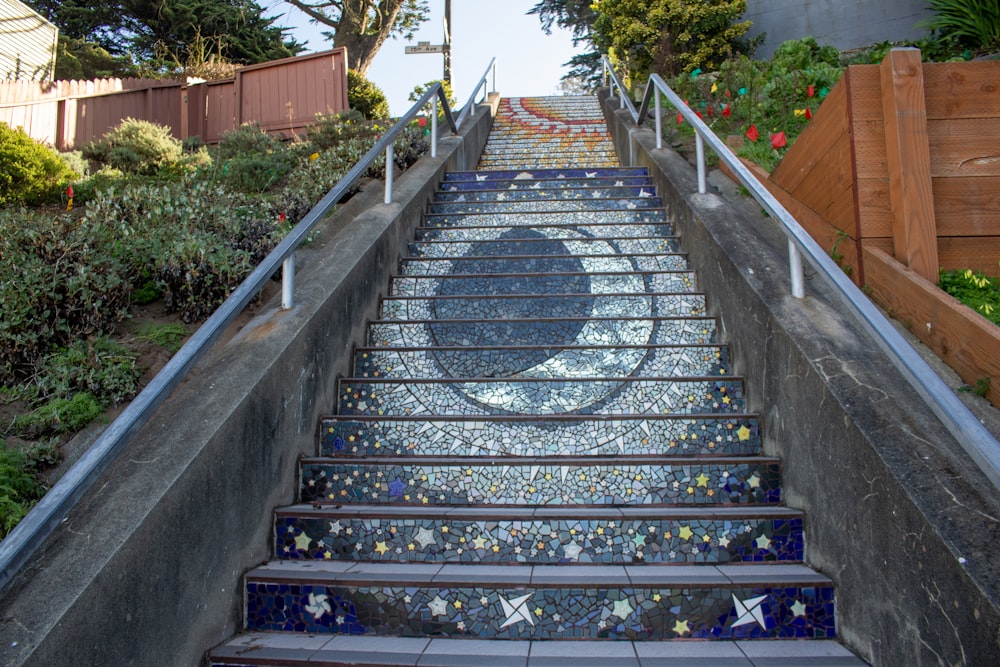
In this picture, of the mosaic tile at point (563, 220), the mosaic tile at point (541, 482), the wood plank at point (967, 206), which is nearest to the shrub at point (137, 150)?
the mosaic tile at point (563, 220)

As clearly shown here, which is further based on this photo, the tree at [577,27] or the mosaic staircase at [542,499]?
the tree at [577,27]

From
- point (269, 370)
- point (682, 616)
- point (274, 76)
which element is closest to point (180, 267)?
point (269, 370)

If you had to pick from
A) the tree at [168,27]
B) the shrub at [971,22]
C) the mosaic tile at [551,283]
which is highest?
the tree at [168,27]

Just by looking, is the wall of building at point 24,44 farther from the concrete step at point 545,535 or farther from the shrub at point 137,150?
the concrete step at point 545,535

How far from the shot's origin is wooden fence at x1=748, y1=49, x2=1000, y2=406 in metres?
2.93

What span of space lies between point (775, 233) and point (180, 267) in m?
3.43

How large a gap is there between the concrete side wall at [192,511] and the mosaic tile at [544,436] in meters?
0.24

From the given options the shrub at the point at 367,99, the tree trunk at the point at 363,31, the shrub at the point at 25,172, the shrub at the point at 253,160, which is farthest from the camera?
the tree trunk at the point at 363,31

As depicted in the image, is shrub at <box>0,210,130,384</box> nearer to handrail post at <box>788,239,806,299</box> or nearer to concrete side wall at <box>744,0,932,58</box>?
handrail post at <box>788,239,806,299</box>

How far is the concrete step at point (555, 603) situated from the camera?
88.7 inches

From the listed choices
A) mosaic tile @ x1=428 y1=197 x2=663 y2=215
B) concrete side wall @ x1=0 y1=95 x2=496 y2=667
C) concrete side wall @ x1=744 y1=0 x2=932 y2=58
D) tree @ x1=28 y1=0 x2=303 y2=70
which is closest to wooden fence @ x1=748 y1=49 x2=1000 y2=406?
mosaic tile @ x1=428 y1=197 x2=663 y2=215

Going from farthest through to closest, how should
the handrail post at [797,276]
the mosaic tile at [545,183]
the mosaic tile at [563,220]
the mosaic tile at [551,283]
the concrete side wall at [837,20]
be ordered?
the concrete side wall at [837,20]
the mosaic tile at [545,183]
the mosaic tile at [563,220]
the mosaic tile at [551,283]
the handrail post at [797,276]

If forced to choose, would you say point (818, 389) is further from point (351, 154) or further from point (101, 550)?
point (351, 154)

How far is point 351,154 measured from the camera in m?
6.62
